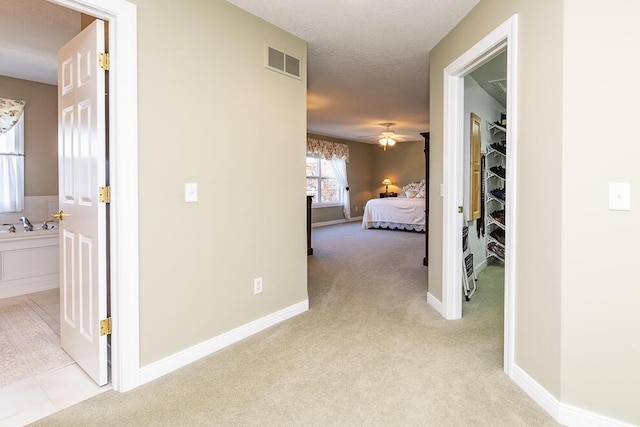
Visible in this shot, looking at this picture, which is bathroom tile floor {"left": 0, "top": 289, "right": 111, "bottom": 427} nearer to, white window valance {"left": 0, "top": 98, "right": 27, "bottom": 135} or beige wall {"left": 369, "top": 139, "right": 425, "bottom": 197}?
white window valance {"left": 0, "top": 98, "right": 27, "bottom": 135}

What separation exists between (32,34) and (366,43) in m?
2.88

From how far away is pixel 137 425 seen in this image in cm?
164

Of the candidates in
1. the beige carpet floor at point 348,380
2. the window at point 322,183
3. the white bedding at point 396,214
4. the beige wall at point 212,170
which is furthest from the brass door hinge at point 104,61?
the window at point 322,183

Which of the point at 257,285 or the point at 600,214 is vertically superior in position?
the point at 600,214

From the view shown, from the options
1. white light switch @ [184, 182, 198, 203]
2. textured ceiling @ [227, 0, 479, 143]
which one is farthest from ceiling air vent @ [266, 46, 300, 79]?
white light switch @ [184, 182, 198, 203]

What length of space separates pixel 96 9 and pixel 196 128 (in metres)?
0.75

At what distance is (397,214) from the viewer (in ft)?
27.9

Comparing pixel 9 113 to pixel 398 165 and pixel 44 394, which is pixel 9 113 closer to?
pixel 44 394

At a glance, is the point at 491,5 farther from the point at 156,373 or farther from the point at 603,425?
the point at 156,373

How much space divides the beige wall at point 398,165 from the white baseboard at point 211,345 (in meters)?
8.48

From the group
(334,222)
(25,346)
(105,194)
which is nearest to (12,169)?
(25,346)

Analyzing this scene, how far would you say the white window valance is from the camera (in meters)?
3.97

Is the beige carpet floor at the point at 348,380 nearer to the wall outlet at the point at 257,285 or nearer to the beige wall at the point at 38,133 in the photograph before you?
the wall outlet at the point at 257,285

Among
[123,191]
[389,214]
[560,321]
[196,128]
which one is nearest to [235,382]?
[123,191]
